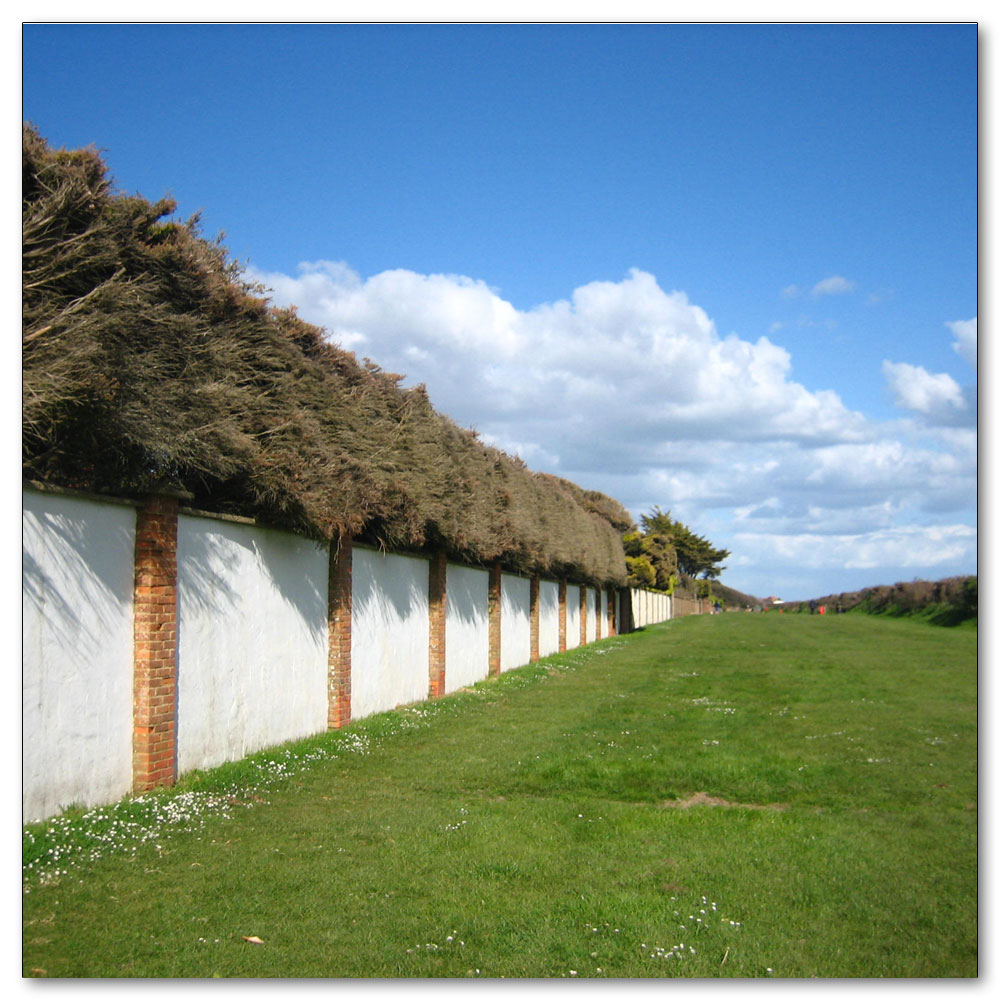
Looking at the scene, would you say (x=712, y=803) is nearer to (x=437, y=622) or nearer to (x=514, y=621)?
(x=437, y=622)

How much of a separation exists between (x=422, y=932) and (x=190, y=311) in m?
5.78

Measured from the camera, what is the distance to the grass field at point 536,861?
423 centimetres

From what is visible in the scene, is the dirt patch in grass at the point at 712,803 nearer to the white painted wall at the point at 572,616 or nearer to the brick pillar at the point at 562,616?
the brick pillar at the point at 562,616

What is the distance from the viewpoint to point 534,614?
24.4 m

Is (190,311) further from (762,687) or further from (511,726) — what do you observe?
(762,687)

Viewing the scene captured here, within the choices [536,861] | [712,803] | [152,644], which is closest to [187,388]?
[152,644]

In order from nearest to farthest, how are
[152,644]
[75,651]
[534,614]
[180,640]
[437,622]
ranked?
1. [75,651]
2. [152,644]
3. [180,640]
4. [437,622]
5. [534,614]

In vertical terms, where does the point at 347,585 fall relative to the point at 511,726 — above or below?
above

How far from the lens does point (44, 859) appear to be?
5410 mm

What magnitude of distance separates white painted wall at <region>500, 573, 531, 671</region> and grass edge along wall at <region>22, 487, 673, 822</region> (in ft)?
21.9

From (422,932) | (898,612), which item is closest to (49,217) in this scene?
(422,932)

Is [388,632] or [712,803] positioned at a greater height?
[388,632]

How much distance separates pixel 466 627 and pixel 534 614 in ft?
23.1

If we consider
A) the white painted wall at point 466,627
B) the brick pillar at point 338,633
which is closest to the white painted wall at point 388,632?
the brick pillar at point 338,633
